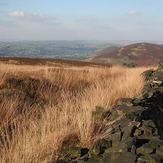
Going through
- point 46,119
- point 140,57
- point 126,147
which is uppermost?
point 140,57

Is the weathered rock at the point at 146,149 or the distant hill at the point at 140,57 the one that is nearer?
the weathered rock at the point at 146,149

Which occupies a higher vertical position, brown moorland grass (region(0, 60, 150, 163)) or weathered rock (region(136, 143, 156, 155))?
weathered rock (region(136, 143, 156, 155))

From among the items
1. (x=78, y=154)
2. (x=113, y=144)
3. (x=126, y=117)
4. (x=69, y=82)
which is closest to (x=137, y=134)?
(x=113, y=144)

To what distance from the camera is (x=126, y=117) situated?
2740mm

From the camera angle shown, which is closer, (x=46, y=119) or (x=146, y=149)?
(x=146, y=149)

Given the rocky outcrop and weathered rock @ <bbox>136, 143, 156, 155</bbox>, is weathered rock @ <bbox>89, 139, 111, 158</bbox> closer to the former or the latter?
the rocky outcrop

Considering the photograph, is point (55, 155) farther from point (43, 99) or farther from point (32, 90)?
point (32, 90)

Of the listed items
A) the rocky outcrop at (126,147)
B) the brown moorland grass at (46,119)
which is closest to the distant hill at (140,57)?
the brown moorland grass at (46,119)

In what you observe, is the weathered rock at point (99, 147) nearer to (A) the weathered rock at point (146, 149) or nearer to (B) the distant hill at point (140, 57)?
(A) the weathered rock at point (146, 149)

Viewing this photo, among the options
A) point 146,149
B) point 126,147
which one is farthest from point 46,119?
point 146,149

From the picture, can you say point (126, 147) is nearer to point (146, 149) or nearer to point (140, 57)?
point (146, 149)

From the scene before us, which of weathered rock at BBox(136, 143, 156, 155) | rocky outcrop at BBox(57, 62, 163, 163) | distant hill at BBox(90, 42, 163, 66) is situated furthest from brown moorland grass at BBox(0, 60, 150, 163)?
distant hill at BBox(90, 42, 163, 66)

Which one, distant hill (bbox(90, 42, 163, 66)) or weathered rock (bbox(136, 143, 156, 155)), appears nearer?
weathered rock (bbox(136, 143, 156, 155))

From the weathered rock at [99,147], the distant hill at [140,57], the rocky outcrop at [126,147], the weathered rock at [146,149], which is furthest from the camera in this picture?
the distant hill at [140,57]
